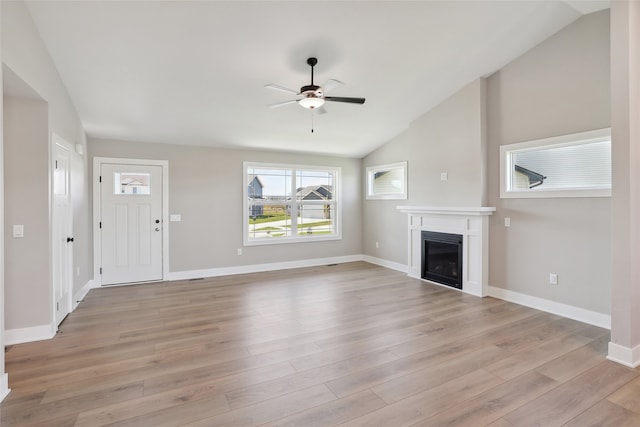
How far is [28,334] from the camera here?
10.0ft

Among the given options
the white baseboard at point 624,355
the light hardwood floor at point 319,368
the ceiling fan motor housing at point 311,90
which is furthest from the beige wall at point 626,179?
the ceiling fan motor housing at point 311,90

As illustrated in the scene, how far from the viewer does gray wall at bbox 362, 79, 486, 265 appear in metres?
4.53

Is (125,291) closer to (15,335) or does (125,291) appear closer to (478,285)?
(15,335)

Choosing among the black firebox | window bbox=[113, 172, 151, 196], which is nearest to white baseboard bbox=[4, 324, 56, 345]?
window bbox=[113, 172, 151, 196]

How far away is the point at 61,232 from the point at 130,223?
164 centimetres

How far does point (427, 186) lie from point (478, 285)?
180 cm

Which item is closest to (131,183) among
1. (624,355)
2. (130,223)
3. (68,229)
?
(130,223)

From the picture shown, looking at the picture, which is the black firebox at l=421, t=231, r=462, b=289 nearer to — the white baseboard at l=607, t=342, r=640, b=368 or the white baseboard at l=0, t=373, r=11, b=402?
the white baseboard at l=607, t=342, r=640, b=368

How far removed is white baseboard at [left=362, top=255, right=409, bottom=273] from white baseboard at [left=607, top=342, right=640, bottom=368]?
11.2ft

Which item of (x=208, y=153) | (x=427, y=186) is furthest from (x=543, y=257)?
(x=208, y=153)

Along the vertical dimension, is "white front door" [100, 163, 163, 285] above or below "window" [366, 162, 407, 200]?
below

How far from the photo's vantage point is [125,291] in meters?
4.83

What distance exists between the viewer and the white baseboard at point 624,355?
260 cm

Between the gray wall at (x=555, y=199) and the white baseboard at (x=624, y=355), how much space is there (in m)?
0.87
